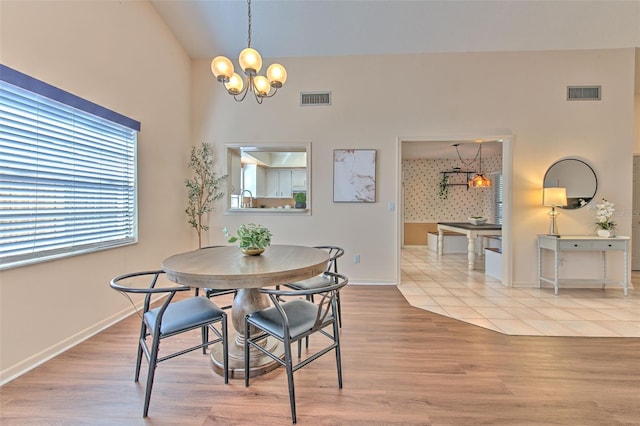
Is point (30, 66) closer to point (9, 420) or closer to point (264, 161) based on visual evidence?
point (9, 420)

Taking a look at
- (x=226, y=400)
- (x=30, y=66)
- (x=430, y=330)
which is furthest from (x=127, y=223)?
(x=430, y=330)

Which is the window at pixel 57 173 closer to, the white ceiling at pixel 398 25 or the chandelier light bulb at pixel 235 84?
the chandelier light bulb at pixel 235 84

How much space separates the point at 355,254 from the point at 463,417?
8.68 ft

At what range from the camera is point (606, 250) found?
11.9 feet

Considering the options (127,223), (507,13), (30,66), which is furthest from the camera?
(507,13)

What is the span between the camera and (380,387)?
172cm

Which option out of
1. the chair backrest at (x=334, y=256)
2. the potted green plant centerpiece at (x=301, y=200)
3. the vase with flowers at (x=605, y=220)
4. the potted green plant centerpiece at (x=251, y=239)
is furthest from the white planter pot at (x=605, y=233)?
the potted green plant centerpiece at (x=251, y=239)

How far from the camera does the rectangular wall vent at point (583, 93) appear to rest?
3781 mm

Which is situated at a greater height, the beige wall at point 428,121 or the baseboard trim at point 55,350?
the beige wall at point 428,121

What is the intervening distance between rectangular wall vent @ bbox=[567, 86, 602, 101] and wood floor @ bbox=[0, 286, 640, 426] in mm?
3147

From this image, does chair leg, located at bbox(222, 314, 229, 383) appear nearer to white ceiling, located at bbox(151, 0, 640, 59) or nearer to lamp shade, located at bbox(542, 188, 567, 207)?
white ceiling, located at bbox(151, 0, 640, 59)

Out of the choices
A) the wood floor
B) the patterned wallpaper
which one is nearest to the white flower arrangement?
the wood floor

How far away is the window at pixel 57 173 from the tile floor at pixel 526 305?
3.32 m

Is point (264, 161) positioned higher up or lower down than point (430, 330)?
higher up
